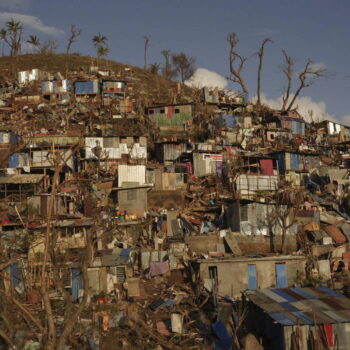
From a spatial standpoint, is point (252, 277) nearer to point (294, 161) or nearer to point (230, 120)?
point (294, 161)

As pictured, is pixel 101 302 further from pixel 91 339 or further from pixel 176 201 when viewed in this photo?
pixel 176 201

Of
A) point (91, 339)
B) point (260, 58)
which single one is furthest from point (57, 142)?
point (260, 58)

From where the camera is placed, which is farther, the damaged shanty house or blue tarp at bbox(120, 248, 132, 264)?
blue tarp at bbox(120, 248, 132, 264)

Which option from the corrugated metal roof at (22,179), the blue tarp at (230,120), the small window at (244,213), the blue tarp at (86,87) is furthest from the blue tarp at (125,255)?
the blue tarp at (86,87)

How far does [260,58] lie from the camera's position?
174 ft

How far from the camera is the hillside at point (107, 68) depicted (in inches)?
1933

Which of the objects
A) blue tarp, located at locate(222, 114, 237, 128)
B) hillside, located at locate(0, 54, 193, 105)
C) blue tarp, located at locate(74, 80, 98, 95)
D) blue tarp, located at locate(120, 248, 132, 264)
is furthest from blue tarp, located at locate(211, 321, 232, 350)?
blue tarp, located at locate(74, 80, 98, 95)

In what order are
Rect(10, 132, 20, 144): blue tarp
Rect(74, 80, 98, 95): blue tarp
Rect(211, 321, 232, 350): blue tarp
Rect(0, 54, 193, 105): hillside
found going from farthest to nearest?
Rect(0, 54, 193, 105): hillside < Rect(74, 80, 98, 95): blue tarp < Rect(10, 132, 20, 144): blue tarp < Rect(211, 321, 232, 350): blue tarp

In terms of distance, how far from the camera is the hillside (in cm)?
4909

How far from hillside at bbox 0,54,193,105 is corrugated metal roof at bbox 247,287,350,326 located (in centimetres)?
3092

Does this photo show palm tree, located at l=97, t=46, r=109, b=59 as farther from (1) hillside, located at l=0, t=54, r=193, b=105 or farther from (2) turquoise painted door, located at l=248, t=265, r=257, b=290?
(2) turquoise painted door, located at l=248, t=265, r=257, b=290

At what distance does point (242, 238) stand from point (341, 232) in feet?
21.5

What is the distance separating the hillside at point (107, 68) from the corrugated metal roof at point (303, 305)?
3092 cm

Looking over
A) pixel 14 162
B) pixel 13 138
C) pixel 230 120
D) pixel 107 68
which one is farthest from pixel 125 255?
pixel 107 68
